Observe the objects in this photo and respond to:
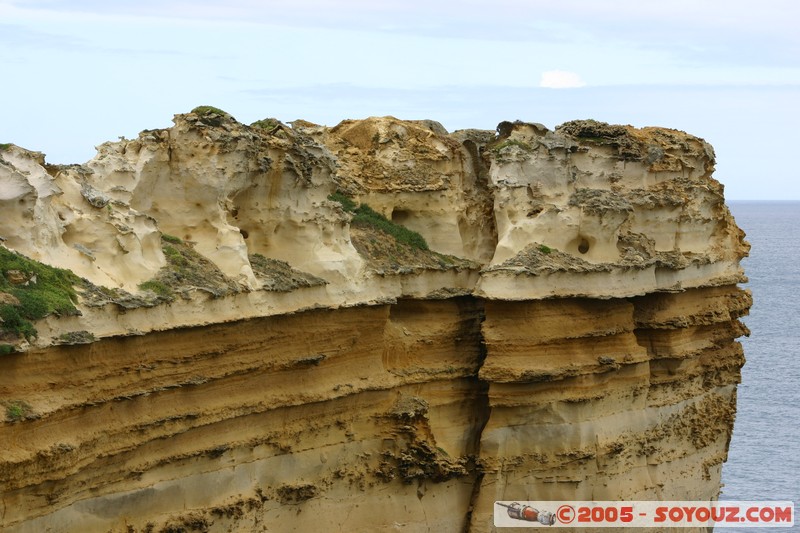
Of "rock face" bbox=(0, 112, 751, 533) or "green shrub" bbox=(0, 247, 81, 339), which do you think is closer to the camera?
"green shrub" bbox=(0, 247, 81, 339)

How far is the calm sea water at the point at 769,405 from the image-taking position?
5562cm

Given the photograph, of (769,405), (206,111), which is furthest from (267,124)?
(769,405)

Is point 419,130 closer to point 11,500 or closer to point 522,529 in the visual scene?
point 522,529

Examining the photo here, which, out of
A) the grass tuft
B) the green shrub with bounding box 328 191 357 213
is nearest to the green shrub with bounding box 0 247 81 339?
the green shrub with bounding box 328 191 357 213

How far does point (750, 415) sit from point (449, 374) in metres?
32.5

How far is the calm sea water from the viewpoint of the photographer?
5562 centimetres

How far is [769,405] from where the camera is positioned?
6806cm

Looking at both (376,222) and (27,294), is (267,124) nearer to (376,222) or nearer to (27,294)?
(376,222)

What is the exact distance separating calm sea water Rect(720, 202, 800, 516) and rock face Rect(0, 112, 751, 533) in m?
13.7

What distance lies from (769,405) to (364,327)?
125 feet

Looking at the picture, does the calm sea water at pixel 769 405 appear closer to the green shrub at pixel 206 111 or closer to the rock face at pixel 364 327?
the rock face at pixel 364 327

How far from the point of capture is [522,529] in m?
36.3

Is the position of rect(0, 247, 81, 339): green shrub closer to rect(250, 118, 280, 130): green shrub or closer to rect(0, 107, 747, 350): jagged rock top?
rect(0, 107, 747, 350): jagged rock top

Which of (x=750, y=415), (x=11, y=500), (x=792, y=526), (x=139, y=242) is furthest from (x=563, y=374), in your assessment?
(x=750, y=415)
